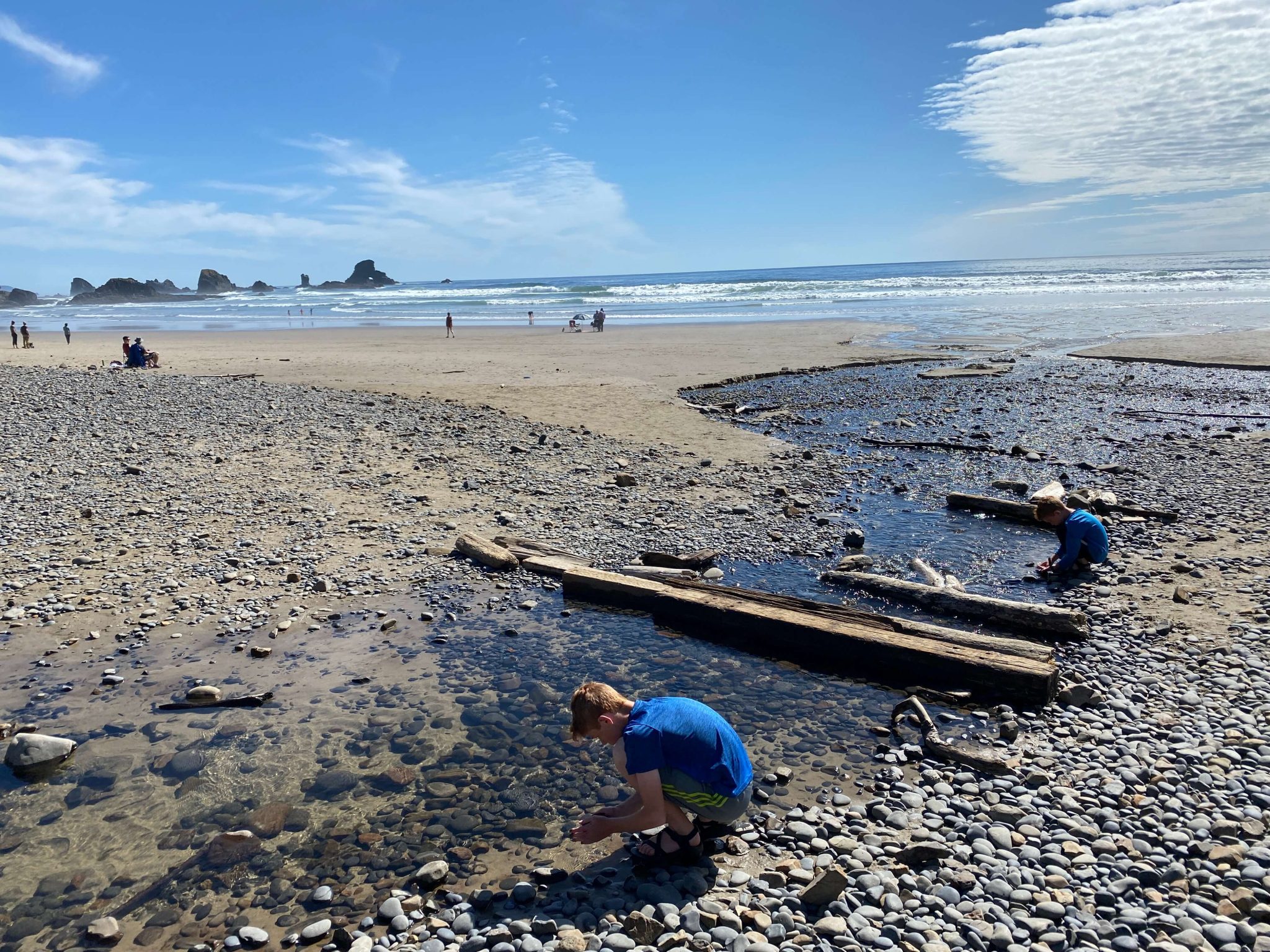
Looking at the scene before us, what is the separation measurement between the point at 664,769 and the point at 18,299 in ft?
608

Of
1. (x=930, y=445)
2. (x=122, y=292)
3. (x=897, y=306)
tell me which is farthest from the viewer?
(x=122, y=292)

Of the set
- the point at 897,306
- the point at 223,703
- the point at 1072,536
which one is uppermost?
the point at 897,306

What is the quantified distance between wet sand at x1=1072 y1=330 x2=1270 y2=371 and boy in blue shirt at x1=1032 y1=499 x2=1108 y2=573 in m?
21.9

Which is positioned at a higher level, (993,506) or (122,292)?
(122,292)

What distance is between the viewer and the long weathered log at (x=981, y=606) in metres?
8.01

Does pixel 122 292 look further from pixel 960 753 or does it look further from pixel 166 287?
pixel 960 753

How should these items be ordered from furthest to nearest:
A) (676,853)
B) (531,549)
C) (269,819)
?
A: (531,549) → (269,819) → (676,853)

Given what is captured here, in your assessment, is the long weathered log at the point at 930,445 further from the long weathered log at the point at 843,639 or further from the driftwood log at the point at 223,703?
the driftwood log at the point at 223,703

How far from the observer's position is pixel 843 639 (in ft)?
25.2

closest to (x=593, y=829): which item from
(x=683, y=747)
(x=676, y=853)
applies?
(x=676, y=853)

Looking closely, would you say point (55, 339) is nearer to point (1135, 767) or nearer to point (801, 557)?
point (801, 557)

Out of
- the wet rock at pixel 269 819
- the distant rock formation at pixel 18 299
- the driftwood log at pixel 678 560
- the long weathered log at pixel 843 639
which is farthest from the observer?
the distant rock formation at pixel 18 299

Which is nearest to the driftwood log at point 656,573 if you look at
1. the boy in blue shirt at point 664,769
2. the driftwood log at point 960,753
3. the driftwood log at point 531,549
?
the driftwood log at point 531,549

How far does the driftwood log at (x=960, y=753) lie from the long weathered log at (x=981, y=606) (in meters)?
2.22
